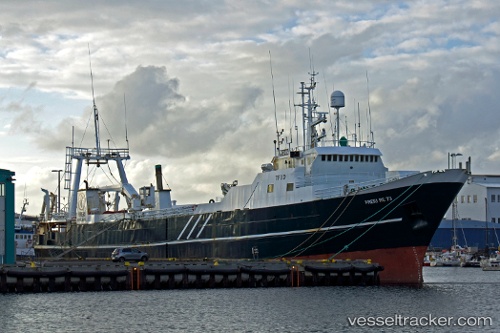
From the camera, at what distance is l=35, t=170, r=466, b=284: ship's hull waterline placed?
55.3 m

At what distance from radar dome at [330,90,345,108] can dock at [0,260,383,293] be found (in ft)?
40.7

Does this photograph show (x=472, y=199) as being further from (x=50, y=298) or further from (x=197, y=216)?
(x=50, y=298)

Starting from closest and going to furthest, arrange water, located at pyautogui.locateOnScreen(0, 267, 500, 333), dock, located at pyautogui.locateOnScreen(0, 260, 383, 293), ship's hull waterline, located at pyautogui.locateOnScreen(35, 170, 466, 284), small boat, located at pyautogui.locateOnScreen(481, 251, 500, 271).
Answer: water, located at pyautogui.locateOnScreen(0, 267, 500, 333) < dock, located at pyautogui.locateOnScreen(0, 260, 383, 293) < ship's hull waterline, located at pyautogui.locateOnScreen(35, 170, 466, 284) < small boat, located at pyautogui.locateOnScreen(481, 251, 500, 271)

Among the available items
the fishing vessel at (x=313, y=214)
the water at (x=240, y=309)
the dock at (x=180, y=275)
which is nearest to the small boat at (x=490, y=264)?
the fishing vessel at (x=313, y=214)

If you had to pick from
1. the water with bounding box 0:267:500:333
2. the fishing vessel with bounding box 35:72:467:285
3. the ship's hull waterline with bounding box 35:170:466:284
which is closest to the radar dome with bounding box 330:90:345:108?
the fishing vessel with bounding box 35:72:467:285

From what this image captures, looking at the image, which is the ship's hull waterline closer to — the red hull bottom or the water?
the red hull bottom

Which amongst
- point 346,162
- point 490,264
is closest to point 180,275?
point 346,162

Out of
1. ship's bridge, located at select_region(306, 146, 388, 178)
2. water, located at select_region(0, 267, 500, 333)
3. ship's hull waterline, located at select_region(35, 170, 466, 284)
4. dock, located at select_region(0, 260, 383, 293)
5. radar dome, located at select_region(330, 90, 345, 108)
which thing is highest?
radar dome, located at select_region(330, 90, 345, 108)

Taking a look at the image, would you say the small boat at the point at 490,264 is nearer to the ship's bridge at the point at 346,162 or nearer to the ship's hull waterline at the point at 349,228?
the ship's bridge at the point at 346,162

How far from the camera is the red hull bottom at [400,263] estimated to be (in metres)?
55.6

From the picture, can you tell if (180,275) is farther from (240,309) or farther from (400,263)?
(400,263)

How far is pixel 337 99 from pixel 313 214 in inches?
344

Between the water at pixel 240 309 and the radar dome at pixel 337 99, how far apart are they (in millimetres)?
14656

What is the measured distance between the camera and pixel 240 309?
44531 millimetres
